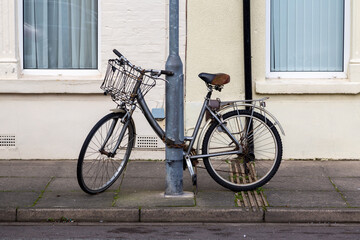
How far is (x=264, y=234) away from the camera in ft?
21.6

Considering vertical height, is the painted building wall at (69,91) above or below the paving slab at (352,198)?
above

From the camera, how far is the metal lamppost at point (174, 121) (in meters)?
7.51

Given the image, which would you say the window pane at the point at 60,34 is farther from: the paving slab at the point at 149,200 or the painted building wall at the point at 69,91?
the paving slab at the point at 149,200

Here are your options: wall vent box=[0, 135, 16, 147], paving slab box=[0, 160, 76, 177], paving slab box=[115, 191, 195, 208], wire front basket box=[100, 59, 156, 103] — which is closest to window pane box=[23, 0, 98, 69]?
wall vent box=[0, 135, 16, 147]

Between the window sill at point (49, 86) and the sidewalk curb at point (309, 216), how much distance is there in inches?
128

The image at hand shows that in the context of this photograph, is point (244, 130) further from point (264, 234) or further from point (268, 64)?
point (268, 64)

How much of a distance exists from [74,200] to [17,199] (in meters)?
0.57

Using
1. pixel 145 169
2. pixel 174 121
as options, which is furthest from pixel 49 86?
pixel 174 121

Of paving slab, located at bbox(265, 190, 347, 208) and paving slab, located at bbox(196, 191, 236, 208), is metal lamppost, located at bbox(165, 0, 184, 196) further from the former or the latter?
paving slab, located at bbox(265, 190, 347, 208)

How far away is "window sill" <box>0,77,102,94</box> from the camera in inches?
368

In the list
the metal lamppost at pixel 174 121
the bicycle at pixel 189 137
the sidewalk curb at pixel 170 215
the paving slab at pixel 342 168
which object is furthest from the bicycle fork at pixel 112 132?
the paving slab at pixel 342 168

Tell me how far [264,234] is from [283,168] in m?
2.49

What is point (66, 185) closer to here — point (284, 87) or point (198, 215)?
point (198, 215)

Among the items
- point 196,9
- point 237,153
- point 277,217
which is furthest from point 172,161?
point 196,9
